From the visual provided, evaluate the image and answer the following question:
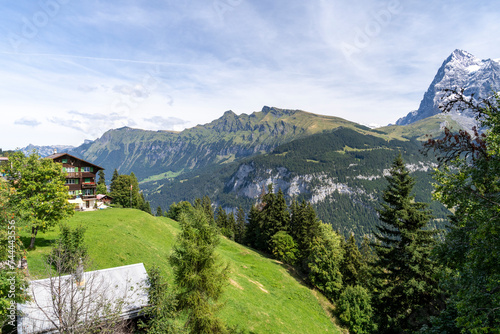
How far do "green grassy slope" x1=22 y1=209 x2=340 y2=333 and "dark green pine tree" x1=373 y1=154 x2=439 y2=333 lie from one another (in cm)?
1102

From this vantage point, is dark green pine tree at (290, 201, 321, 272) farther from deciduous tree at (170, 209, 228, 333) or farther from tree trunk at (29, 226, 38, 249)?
tree trunk at (29, 226, 38, 249)

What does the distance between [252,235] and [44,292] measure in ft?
212

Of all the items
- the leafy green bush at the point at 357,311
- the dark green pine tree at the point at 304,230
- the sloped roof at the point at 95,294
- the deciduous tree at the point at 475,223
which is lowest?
the leafy green bush at the point at 357,311

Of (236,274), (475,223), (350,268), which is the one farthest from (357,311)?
(475,223)

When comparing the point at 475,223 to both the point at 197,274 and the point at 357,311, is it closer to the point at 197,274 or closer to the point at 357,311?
the point at 197,274

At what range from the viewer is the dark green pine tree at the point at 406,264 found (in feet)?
78.7

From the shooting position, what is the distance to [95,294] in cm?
1575

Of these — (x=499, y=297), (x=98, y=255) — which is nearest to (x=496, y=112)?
(x=499, y=297)

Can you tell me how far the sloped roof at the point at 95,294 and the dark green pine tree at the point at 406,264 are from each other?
24.3 metres

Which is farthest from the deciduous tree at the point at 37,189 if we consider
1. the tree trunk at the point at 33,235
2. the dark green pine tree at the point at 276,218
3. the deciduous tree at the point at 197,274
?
the dark green pine tree at the point at 276,218

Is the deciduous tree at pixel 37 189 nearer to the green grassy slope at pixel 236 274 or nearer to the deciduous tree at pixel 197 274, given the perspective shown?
the green grassy slope at pixel 236 274

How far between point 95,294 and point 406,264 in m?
27.9

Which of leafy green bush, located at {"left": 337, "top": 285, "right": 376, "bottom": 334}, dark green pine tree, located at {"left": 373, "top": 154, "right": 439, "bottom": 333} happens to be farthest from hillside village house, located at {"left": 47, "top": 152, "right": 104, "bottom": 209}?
dark green pine tree, located at {"left": 373, "top": 154, "right": 439, "bottom": 333}

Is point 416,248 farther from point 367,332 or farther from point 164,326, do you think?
point 164,326
